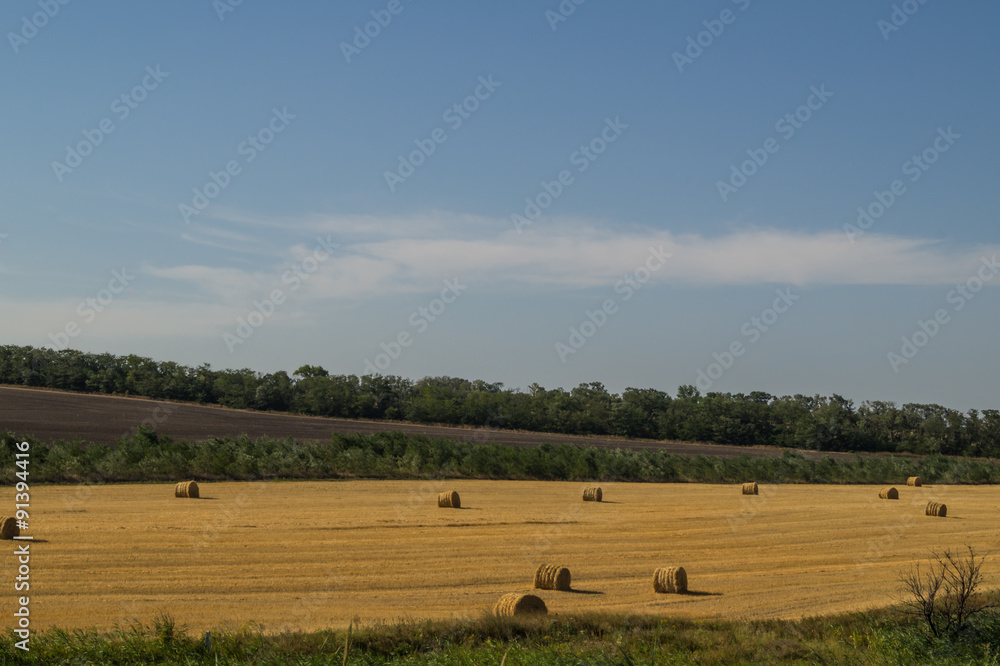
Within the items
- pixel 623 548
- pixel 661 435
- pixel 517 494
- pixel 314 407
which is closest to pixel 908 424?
pixel 661 435

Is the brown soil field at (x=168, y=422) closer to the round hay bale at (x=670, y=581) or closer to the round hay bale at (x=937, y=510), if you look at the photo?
the round hay bale at (x=937, y=510)

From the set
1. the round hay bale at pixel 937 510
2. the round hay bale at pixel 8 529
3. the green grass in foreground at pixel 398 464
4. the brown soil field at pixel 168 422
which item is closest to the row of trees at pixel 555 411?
the brown soil field at pixel 168 422

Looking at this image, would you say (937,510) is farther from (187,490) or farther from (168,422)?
(168,422)

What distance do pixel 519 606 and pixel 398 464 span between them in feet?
73.2

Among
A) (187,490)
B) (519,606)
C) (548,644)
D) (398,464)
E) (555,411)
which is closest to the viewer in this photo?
(548,644)

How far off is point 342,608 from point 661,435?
7115cm

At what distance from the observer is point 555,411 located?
81.9 m

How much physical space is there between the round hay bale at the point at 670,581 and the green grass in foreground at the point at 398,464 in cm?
1892

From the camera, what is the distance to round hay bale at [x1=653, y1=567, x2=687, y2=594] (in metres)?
13.7

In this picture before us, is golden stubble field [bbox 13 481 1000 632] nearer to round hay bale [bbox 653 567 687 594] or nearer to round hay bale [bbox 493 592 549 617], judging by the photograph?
round hay bale [bbox 653 567 687 594]

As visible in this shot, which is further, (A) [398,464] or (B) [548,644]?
(A) [398,464]

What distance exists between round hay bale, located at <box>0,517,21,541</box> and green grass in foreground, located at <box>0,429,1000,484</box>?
33.8 ft

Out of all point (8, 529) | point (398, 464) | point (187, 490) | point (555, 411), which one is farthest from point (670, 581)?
point (555, 411)

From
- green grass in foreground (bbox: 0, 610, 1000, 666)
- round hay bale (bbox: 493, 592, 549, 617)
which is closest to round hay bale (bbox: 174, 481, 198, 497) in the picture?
green grass in foreground (bbox: 0, 610, 1000, 666)
